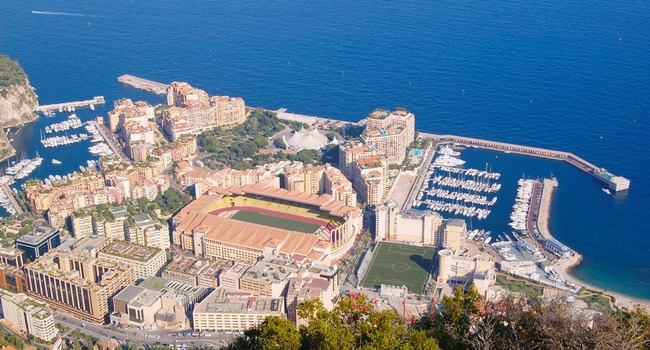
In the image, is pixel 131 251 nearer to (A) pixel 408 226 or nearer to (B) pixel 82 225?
(B) pixel 82 225

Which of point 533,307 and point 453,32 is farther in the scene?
point 453,32

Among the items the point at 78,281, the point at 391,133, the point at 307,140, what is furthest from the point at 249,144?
the point at 78,281

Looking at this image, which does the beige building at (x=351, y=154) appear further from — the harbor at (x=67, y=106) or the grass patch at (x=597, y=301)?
the harbor at (x=67, y=106)

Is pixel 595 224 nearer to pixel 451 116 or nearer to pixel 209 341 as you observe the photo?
pixel 451 116

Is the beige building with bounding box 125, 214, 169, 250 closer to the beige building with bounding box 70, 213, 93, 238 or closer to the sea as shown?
the beige building with bounding box 70, 213, 93, 238

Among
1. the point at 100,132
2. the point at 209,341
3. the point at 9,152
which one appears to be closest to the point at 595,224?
the point at 209,341

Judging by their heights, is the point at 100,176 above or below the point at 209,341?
above
